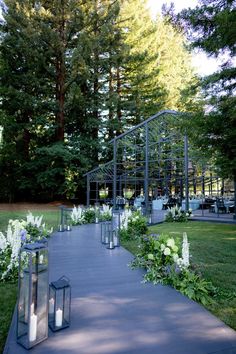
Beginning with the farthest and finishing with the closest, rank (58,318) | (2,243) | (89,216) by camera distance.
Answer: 1. (89,216)
2. (2,243)
3. (58,318)

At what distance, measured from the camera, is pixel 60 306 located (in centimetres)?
282

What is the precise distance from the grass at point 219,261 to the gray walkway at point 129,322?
29cm

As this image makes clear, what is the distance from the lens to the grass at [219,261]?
132 inches

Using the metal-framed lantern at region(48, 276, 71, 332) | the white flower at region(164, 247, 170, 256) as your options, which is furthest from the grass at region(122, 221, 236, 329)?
the metal-framed lantern at region(48, 276, 71, 332)

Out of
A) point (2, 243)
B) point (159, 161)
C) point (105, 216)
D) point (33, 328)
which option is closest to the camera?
point (33, 328)

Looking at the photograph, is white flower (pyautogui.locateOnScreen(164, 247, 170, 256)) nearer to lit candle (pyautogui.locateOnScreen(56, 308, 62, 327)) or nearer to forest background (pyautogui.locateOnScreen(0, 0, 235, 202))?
lit candle (pyautogui.locateOnScreen(56, 308, 62, 327))

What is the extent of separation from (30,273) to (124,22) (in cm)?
2307

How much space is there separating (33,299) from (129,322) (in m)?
1.01

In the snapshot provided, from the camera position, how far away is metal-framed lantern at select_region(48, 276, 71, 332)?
2.73 meters

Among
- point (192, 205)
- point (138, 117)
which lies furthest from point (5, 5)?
point (192, 205)

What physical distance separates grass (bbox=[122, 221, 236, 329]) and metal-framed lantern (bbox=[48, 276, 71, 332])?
1.63 meters

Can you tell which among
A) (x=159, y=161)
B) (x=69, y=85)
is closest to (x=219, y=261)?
(x=159, y=161)

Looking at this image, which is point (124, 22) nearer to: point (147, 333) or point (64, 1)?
point (64, 1)

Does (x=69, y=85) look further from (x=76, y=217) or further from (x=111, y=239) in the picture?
(x=111, y=239)
